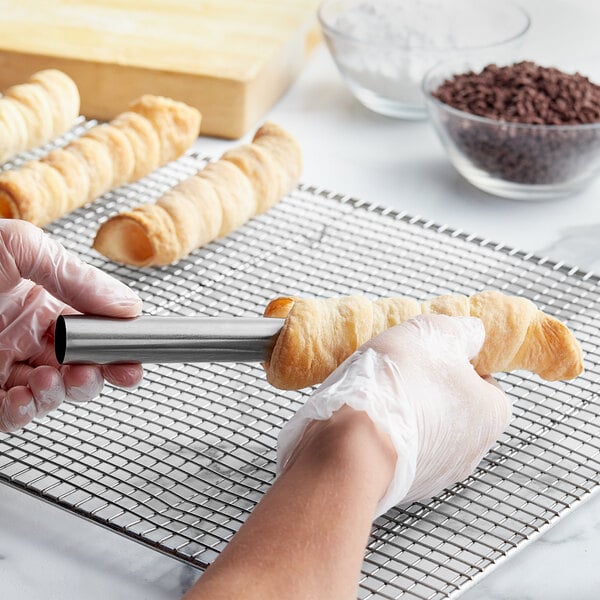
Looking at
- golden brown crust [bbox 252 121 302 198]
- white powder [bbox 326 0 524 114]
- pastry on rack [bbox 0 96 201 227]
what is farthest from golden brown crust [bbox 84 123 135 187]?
white powder [bbox 326 0 524 114]

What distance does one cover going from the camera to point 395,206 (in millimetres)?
2045

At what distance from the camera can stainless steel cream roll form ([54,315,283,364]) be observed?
1.22m

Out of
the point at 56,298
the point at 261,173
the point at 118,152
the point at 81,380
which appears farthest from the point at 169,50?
the point at 81,380

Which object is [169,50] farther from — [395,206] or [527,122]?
[527,122]

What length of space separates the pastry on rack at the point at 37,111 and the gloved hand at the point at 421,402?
100 centimetres

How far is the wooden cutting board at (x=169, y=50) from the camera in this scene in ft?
7.30

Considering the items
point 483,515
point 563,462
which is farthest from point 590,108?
point 483,515

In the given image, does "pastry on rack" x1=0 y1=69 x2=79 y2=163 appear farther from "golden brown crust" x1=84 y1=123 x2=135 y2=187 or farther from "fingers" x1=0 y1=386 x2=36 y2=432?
"fingers" x1=0 y1=386 x2=36 y2=432

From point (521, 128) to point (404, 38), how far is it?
490 millimetres

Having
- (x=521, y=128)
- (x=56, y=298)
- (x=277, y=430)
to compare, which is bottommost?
(x=277, y=430)

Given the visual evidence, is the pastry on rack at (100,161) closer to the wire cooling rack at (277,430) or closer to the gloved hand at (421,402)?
the wire cooling rack at (277,430)

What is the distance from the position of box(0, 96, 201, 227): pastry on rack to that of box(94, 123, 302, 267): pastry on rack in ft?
0.42

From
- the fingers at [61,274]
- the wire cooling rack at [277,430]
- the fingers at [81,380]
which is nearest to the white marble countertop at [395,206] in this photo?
the wire cooling rack at [277,430]

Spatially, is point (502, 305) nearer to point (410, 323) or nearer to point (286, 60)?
point (410, 323)
